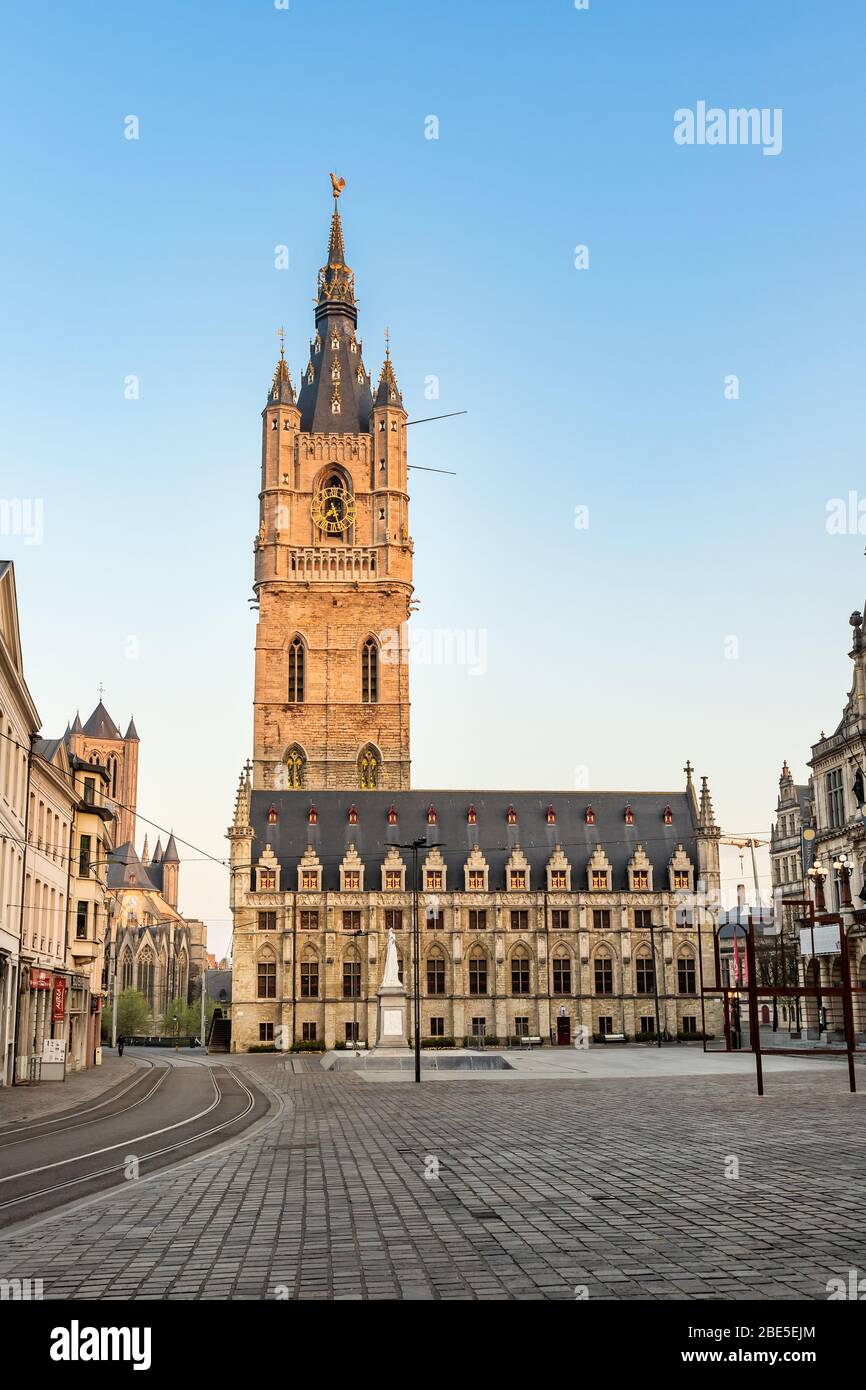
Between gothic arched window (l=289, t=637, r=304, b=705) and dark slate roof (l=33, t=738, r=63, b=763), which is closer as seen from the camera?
dark slate roof (l=33, t=738, r=63, b=763)

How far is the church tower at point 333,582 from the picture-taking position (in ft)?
318

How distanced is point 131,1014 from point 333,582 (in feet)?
182

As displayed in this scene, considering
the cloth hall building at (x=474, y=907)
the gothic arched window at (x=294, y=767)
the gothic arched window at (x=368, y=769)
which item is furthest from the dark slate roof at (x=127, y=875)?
the cloth hall building at (x=474, y=907)

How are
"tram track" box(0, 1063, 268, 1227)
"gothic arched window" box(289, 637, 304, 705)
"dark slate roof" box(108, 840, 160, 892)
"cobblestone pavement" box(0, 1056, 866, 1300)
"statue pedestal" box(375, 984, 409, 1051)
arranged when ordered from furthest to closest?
"dark slate roof" box(108, 840, 160, 892), "gothic arched window" box(289, 637, 304, 705), "statue pedestal" box(375, 984, 409, 1051), "tram track" box(0, 1063, 268, 1227), "cobblestone pavement" box(0, 1056, 866, 1300)

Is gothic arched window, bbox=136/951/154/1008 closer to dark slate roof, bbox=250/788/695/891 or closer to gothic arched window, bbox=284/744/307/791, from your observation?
gothic arched window, bbox=284/744/307/791

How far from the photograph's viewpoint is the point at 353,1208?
12016mm

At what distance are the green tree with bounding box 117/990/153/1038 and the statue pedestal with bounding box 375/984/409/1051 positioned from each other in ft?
248

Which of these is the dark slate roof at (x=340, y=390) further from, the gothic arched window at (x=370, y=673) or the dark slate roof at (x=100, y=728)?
the dark slate roof at (x=100, y=728)

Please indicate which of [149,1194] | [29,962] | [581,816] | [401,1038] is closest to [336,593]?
[581,816]

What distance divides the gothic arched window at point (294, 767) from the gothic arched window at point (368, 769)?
4629 millimetres

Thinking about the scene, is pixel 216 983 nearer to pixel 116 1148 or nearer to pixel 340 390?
pixel 340 390

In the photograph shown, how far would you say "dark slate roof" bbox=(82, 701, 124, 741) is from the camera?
645ft

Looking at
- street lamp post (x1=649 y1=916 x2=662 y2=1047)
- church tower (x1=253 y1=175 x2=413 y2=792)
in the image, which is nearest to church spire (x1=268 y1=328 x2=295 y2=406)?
church tower (x1=253 y1=175 x2=413 y2=792)
